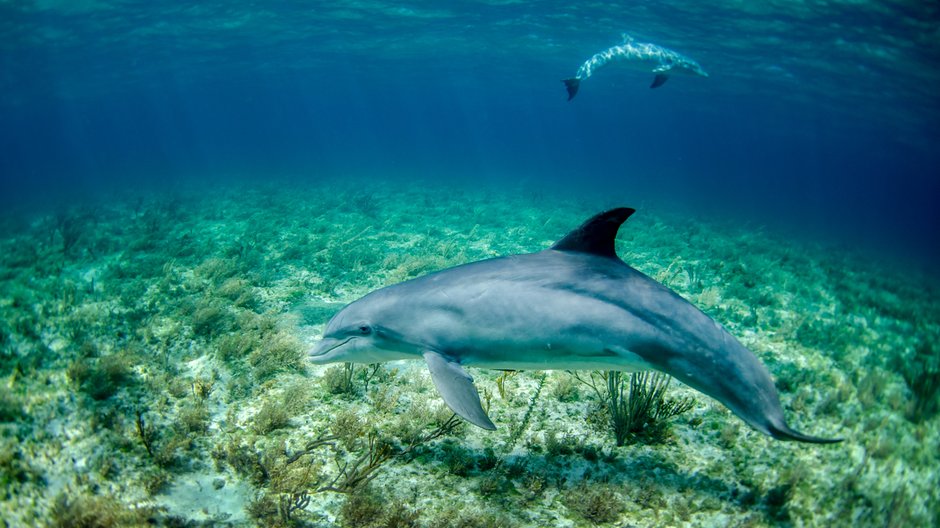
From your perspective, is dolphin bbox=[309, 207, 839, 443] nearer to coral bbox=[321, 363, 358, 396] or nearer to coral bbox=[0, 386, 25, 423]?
coral bbox=[321, 363, 358, 396]

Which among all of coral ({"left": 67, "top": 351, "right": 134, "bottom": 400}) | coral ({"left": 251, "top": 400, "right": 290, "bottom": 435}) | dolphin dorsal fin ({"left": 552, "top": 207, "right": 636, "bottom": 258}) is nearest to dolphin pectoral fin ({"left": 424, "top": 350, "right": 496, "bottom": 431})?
dolphin dorsal fin ({"left": 552, "top": 207, "right": 636, "bottom": 258})

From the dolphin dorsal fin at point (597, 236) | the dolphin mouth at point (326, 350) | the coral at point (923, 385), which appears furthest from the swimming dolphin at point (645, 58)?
the dolphin mouth at point (326, 350)

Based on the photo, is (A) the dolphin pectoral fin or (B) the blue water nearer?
(A) the dolphin pectoral fin

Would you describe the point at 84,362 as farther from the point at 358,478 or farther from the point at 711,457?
the point at 711,457

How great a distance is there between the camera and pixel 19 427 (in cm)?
418

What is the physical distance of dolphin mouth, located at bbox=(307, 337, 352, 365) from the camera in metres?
3.90

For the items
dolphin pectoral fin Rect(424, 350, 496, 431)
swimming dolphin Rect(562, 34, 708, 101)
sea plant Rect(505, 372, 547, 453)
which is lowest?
sea plant Rect(505, 372, 547, 453)

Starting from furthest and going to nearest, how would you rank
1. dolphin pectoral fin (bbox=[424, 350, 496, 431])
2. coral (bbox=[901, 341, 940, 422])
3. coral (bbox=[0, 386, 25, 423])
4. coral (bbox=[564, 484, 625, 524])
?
coral (bbox=[901, 341, 940, 422]) → coral (bbox=[0, 386, 25, 423]) → coral (bbox=[564, 484, 625, 524]) → dolphin pectoral fin (bbox=[424, 350, 496, 431])

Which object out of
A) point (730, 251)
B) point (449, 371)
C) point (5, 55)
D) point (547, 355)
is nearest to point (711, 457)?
→ point (547, 355)

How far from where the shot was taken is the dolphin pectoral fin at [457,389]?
9.86 feet

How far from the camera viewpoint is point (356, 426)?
175 inches

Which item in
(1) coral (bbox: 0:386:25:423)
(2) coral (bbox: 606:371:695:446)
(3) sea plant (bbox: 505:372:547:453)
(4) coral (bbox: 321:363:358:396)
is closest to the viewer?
(1) coral (bbox: 0:386:25:423)

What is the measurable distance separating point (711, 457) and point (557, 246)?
2.62 metres

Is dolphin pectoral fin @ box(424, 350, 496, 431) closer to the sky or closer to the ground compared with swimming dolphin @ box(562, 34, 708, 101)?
closer to the ground
